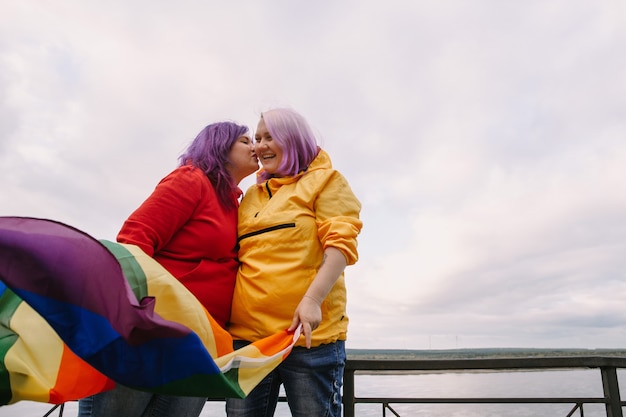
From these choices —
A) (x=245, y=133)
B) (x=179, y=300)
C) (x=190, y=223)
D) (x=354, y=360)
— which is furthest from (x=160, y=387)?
(x=354, y=360)

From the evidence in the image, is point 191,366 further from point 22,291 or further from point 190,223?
point 190,223

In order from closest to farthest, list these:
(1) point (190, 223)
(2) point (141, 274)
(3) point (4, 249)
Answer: (3) point (4, 249)
(2) point (141, 274)
(1) point (190, 223)

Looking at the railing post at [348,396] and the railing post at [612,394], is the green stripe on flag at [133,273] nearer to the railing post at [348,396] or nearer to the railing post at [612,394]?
the railing post at [348,396]

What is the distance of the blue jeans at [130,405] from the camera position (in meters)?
1.29

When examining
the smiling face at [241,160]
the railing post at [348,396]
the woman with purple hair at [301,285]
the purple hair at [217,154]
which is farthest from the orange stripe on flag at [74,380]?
the railing post at [348,396]

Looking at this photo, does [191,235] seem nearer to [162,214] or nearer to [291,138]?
[162,214]

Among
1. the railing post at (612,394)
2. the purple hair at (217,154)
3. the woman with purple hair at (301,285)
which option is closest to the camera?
the woman with purple hair at (301,285)

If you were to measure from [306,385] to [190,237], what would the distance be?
2.17ft

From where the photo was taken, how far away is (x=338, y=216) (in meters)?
A: 1.72

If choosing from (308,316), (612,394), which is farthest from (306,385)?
(612,394)

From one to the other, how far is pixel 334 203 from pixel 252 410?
82 cm

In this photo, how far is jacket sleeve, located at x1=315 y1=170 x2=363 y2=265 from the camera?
64.2 inches

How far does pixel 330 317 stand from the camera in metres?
1.69

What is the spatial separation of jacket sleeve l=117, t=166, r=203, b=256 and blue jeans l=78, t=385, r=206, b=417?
1.36ft
